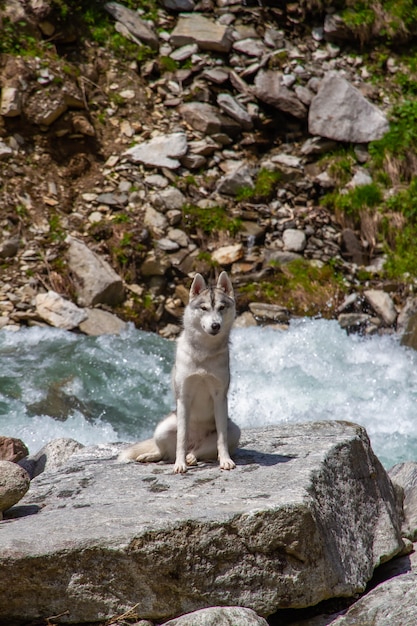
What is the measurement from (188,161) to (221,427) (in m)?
11.2

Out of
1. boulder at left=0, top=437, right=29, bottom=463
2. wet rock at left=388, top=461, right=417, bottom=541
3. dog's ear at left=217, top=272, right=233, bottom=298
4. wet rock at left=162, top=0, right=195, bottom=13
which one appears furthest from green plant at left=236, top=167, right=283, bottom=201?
dog's ear at left=217, top=272, right=233, bottom=298

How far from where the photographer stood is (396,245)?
14938 mm

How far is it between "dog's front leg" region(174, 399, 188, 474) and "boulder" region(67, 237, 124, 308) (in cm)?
716

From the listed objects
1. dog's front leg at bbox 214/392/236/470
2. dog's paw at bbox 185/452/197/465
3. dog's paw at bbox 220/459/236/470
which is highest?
dog's front leg at bbox 214/392/236/470

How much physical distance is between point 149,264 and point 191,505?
9.57 m

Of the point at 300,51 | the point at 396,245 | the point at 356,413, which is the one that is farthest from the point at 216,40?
the point at 356,413

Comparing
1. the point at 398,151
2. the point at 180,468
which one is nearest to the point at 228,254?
the point at 398,151

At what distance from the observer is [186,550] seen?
414cm

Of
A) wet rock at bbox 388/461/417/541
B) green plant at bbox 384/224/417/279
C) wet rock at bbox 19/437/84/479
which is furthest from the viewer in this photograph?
green plant at bbox 384/224/417/279

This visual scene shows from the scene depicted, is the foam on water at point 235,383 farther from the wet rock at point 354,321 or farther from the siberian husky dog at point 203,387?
the siberian husky dog at point 203,387

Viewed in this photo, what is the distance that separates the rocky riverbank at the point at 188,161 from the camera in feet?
44.0

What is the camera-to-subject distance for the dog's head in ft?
17.6

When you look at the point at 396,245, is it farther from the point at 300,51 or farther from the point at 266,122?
the point at 300,51

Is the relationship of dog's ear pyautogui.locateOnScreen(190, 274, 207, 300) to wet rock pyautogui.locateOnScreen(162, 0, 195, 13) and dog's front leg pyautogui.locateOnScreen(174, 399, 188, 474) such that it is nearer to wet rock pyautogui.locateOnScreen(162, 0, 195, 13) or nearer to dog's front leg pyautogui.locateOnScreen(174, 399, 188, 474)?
dog's front leg pyautogui.locateOnScreen(174, 399, 188, 474)
